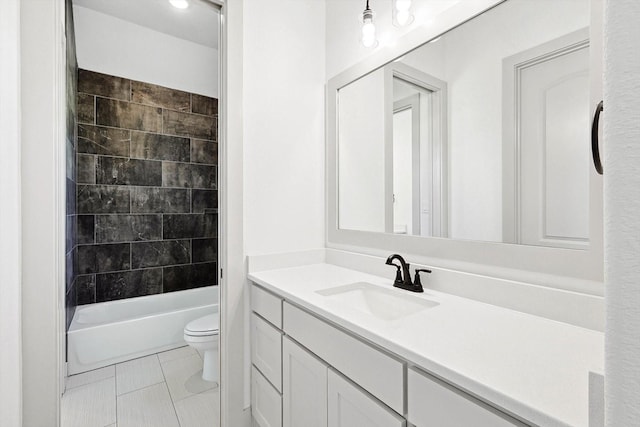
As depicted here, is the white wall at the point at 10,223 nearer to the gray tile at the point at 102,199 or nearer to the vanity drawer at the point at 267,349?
the vanity drawer at the point at 267,349

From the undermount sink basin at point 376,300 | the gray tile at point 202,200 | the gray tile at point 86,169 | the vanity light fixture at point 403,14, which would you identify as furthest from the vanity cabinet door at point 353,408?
the gray tile at point 86,169

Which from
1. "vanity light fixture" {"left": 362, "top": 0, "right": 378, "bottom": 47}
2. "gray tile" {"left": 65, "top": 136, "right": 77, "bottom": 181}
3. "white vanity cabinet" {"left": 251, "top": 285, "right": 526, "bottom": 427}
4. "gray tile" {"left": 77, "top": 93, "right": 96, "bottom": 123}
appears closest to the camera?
"white vanity cabinet" {"left": 251, "top": 285, "right": 526, "bottom": 427}

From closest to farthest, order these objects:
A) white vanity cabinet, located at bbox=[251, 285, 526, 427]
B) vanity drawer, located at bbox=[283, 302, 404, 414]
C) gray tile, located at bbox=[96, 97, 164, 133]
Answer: white vanity cabinet, located at bbox=[251, 285, 526, 427] → vanity drawer, located at bbox=[283, 302, 404, 414] → gray tile, located at bbox=[96, 97, 164, 133]

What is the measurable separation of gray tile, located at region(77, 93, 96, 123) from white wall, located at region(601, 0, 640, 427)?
3.15 metres

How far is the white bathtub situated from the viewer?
215cm

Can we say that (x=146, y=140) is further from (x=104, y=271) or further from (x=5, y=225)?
(x=5, y=225)

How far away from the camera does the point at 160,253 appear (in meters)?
2.85

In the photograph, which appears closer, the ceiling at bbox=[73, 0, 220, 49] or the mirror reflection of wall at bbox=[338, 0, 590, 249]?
the mirror reflection of wall at bbox=[338, 0, 590, 249]

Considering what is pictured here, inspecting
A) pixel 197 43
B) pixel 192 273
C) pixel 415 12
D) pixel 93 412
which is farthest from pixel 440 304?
pixel 197 43

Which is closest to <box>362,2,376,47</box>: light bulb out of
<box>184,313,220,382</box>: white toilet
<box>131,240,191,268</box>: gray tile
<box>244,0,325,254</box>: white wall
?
<box>244,0,325,254</box>: white wall

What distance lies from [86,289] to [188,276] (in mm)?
797

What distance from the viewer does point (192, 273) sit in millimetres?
3018

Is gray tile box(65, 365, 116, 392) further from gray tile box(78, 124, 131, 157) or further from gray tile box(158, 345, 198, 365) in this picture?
gray tile box(78, 124, 131, 157)

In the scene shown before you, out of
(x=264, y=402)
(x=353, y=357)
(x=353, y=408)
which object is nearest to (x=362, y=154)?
(x=353, y=357)
